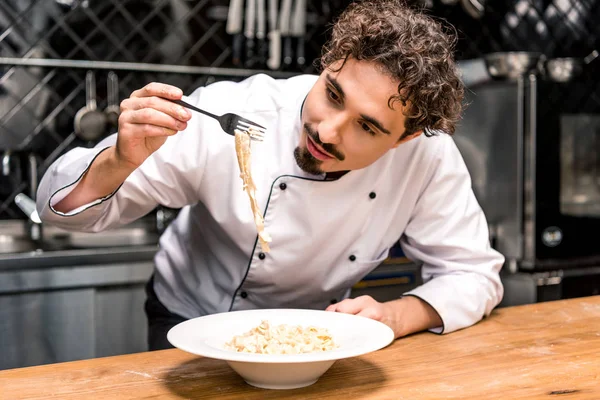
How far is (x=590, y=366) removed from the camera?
1258mm

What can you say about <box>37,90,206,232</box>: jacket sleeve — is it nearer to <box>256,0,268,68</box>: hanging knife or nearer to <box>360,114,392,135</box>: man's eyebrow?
<box>360,114,392,135</box>: man's eyebrow

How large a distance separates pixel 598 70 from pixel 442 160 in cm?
296

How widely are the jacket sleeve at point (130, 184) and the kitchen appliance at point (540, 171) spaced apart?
1.84 meters

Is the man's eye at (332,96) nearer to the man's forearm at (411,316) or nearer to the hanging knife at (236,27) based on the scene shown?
the man's forearm at (411,316)

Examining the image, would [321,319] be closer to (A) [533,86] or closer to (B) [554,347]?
(B) [554,347]

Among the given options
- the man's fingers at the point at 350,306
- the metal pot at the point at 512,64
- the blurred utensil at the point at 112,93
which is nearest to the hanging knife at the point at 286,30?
the blurred utensil at the point at 112,93

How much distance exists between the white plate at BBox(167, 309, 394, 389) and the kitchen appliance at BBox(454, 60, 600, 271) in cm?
197

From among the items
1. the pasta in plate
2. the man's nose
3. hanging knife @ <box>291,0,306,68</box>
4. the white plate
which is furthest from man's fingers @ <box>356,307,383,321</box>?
hanging knife @ <box>291,0,306,68</box>

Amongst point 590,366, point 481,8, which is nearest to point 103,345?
point 590,366

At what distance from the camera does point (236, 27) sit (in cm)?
329

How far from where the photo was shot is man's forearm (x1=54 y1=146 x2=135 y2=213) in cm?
141

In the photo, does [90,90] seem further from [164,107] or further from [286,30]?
[164,107]

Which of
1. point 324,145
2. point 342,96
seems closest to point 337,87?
point 342,96

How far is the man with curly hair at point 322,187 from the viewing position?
55.7 inches
